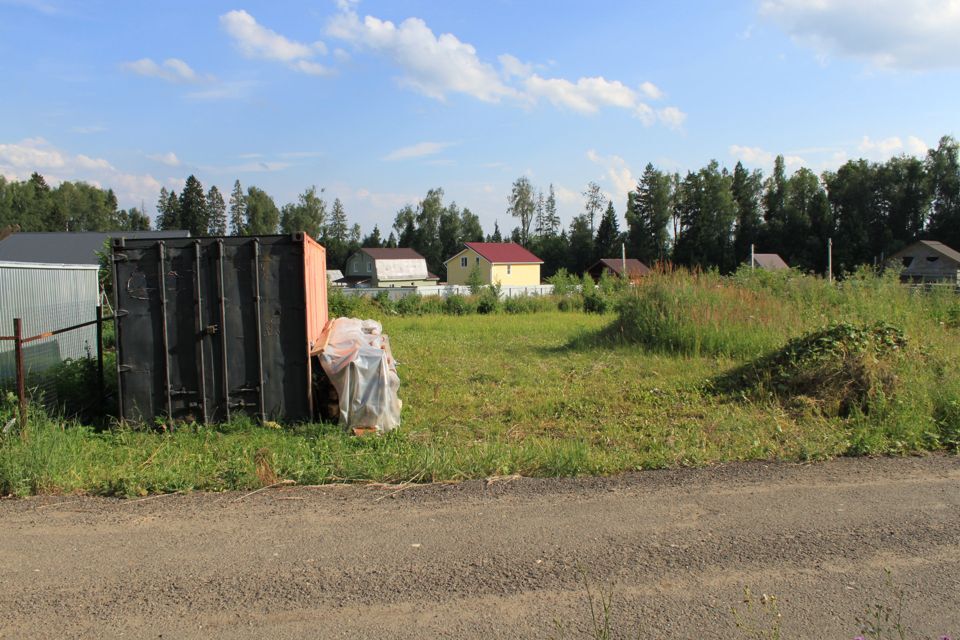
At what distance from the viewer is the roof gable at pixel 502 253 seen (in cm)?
6812

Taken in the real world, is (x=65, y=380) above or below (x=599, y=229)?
below

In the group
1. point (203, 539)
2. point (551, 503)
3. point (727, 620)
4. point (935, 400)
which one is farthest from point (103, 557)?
point (935, 400)

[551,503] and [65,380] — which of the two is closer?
[551,503]

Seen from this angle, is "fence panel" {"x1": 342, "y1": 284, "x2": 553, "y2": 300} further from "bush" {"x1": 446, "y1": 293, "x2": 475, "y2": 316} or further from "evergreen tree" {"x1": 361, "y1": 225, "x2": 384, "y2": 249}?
"evergreen tree" {"x1": 361, "y1": 225, "x2": 384, "y2": 249}

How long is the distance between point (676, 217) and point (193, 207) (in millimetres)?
62850

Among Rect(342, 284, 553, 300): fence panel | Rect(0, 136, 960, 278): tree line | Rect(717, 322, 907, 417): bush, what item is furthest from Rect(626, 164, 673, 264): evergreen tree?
Rect(717, 322, 907, 417): bush

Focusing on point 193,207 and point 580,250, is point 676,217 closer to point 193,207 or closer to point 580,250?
point 580,250

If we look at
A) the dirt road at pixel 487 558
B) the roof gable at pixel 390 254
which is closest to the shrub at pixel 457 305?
the dirt road at pixel 487 558

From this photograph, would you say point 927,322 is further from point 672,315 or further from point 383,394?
point 383,394

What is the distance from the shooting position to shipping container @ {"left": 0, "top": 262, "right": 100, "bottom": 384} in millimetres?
8094

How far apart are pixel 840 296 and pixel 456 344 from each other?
8.59 m

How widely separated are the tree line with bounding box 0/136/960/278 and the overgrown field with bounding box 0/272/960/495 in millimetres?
50598

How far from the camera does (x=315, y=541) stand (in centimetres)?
422

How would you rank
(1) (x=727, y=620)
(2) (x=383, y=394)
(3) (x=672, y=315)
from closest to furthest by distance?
(1) (x=727, y=620) < (2) (x=383, y=394) < (3) (x=672, y=315)
